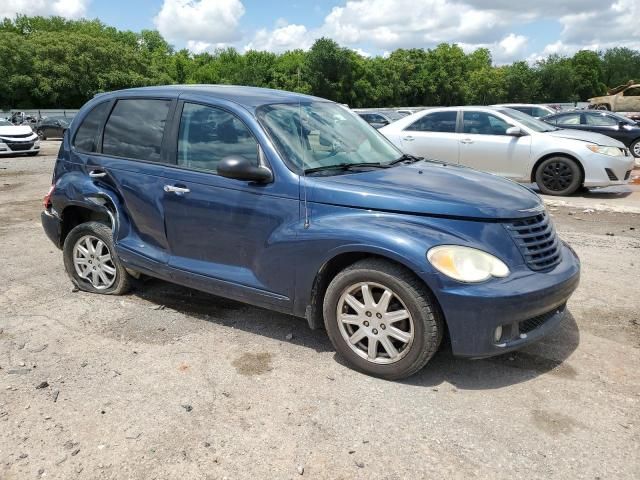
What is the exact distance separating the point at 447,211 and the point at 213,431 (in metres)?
1.82

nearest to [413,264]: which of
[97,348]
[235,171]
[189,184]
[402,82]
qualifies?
[235,171]

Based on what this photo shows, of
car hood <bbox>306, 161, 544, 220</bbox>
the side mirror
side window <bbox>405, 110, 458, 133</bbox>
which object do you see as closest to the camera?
car hood <bbox>306, 161, 544, 220</bbox>

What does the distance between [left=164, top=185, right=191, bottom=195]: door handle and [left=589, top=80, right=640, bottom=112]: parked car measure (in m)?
29.2

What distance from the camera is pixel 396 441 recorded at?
3.03 m

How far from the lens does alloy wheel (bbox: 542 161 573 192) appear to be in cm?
1027

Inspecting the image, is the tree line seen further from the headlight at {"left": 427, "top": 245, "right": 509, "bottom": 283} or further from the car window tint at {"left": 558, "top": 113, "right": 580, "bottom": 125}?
the headlight at {"left": 427, "top": 245, "right": 509, "bottom": 283}

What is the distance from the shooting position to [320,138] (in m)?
4.27

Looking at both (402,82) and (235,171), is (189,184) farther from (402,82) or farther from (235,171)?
(402,82)

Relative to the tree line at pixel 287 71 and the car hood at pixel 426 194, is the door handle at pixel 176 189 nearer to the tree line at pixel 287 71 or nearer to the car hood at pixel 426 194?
the car hood at pixel 426 194

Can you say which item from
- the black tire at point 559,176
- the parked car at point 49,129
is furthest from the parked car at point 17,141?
the black tire at point 559,176

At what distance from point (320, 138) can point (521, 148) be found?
717cm

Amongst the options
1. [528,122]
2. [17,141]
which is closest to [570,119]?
[528,122]

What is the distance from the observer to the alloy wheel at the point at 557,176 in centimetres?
1027

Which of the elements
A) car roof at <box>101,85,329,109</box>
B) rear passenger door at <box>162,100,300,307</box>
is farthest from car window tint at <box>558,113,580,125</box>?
rear passenger door at <box>162,100,300,307</box>
